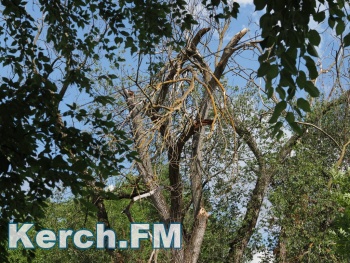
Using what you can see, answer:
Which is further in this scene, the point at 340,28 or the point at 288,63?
the point at 340,28

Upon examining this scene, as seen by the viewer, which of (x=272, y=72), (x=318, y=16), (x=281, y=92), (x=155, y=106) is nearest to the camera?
(x=272, y=72)

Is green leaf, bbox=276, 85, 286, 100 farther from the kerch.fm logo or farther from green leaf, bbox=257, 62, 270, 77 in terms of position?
the kerch.fm logo

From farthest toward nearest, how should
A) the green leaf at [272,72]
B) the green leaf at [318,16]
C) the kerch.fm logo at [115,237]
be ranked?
1. the kerch.fm logo at [115,237]
2. the green leaf at [318,16]
3. the green leaf at [272,72]

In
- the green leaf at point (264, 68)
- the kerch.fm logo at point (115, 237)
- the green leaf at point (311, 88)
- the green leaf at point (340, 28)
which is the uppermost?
the kerch.fm logo at point (115, 237)

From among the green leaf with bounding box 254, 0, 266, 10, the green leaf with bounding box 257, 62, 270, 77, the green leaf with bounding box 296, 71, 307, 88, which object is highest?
the green leaf with bounding box 254, 0, 266, 10

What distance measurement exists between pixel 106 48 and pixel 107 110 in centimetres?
443

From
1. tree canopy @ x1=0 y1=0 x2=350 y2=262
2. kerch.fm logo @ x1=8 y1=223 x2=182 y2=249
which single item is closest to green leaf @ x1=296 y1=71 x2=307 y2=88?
tree canopy @ x1=0 y1=0 x2=350 y2=262

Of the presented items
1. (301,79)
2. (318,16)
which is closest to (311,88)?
(301,79)

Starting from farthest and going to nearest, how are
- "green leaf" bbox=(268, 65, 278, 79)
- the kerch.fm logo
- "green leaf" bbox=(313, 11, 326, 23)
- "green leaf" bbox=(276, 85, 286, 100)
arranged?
1. the kerch.fm logo
2. "green leaf" bbox=(313, 11, 326, 23)
3. "green leaf" bbox=(276, 85, 286, 100)
4. "green leaf" bbox=(268, 65, 278, 79)

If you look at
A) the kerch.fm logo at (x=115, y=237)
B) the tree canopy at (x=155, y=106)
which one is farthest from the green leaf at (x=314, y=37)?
the kerch.fm logo at (x=115, y=237)

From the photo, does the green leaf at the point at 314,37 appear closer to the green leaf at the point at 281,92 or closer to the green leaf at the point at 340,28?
the green leaf at the point at 340,28

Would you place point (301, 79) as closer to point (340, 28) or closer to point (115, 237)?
point (340, 28)

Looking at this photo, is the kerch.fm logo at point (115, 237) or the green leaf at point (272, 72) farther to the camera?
the kerch.fm logo at point (115, 237)

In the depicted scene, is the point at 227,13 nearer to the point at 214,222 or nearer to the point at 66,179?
the point at 66,179
